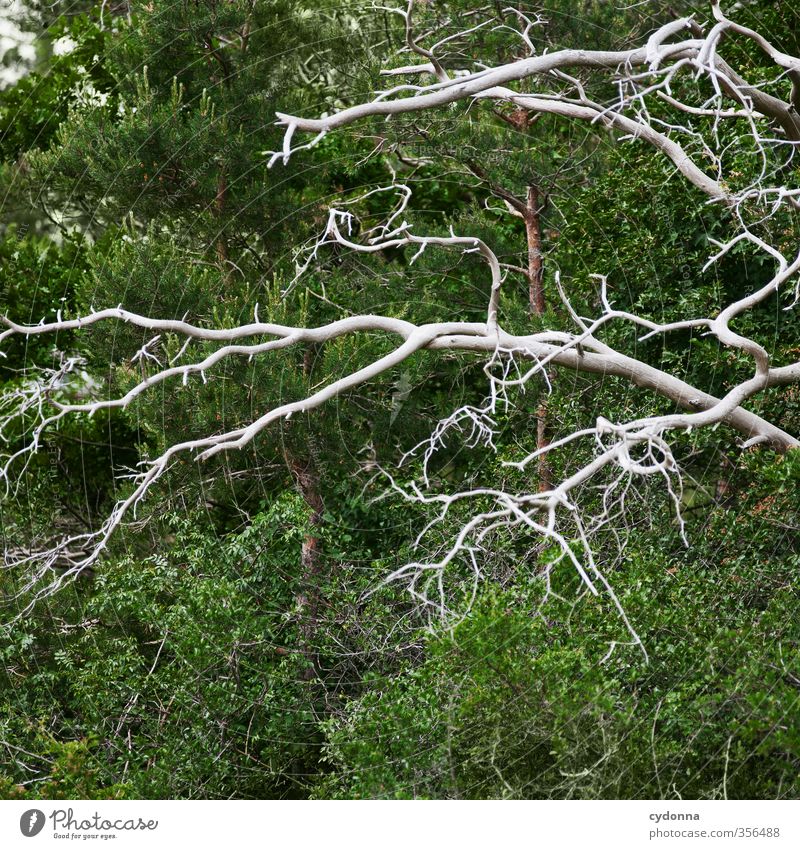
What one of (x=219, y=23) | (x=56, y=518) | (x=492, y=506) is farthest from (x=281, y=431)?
(x=219, y=23)

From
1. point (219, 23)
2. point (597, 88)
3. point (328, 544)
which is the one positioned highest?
point (219, 23)

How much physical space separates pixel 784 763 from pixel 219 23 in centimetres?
640

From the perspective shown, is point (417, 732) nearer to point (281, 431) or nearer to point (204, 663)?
point (204, 663)

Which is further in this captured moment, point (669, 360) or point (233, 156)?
point (233, 156)

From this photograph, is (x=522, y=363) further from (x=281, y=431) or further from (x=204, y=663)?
(x=204, y=663)

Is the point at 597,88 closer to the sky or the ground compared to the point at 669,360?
closer to the sky

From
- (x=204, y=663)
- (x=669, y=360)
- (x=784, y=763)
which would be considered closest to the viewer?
(x=784, y=763)

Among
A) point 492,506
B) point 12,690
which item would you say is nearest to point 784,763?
point 492,506

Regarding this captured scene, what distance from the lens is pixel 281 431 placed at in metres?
7.28

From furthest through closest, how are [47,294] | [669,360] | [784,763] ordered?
[47,294] < [669,360] < [784,763]

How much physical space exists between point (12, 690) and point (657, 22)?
22.5 feet

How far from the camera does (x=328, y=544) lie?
7270mm

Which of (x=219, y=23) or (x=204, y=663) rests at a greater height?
(x=219, y=23)

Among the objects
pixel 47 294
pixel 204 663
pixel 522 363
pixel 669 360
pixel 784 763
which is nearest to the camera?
pixel 784 763
